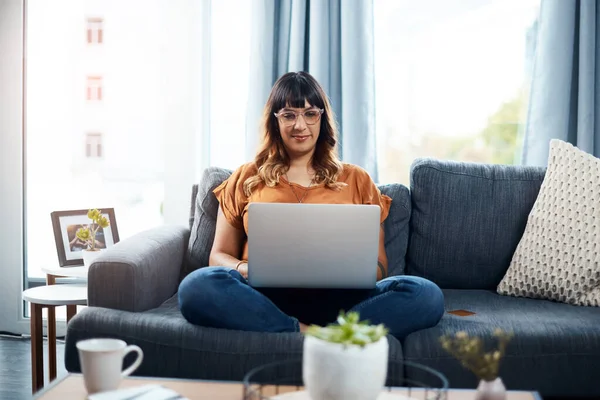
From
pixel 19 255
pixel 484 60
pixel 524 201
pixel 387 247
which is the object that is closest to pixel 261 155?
pixel 387 247

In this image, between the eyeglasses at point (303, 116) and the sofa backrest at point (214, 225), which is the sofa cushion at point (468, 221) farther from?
the eyeglasses at point (303, 116)

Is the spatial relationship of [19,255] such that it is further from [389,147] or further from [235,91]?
[389,147]

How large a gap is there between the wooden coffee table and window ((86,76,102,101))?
232 centimetres

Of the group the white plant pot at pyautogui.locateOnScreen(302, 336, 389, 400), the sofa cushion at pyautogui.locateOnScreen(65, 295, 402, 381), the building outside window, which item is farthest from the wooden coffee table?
the building outside window

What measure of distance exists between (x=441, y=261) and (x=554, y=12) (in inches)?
45.9

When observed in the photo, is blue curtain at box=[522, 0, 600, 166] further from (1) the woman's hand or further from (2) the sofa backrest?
(1) the woman's hand

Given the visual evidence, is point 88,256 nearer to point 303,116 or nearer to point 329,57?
point 303,116

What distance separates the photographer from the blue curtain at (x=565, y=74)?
2812mm

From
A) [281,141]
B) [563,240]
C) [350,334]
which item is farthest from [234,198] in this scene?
[350,334]

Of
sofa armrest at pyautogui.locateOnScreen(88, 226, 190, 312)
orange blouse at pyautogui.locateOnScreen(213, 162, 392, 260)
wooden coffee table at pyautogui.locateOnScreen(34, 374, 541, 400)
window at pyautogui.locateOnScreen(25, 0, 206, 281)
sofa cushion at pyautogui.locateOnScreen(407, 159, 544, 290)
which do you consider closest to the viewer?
wooden coffee table at pyautogui.locateOnScreen(34, 374, 541, 400)

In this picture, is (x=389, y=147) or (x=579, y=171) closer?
(x=579, y=171)

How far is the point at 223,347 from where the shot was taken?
182 cm

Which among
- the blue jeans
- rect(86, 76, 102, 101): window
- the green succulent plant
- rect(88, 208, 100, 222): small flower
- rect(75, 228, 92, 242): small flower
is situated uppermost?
rect(86, 76, 102, 101): window

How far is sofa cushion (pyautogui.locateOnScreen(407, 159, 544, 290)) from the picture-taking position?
8.04 feet
